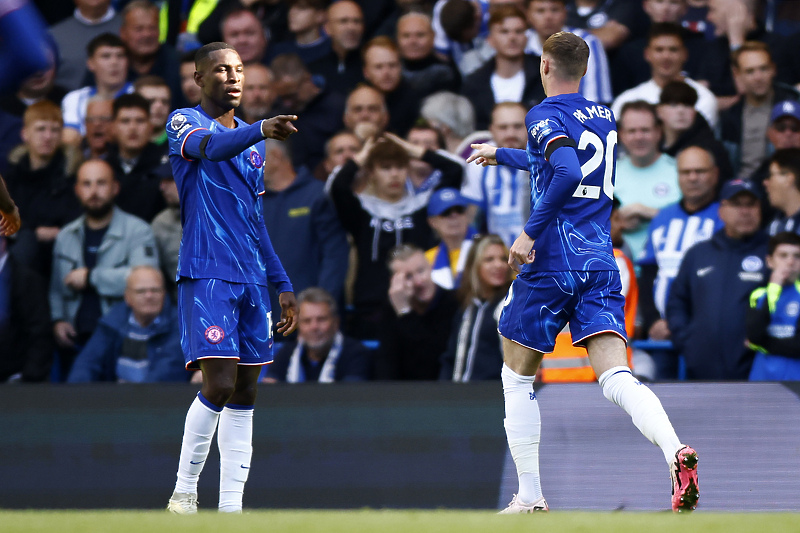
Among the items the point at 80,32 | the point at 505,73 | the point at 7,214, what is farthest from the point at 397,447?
the point at 80,32

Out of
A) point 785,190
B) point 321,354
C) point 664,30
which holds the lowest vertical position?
point 321,354

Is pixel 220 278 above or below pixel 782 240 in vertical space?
above

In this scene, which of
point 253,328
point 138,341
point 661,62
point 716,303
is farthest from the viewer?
point 661,62

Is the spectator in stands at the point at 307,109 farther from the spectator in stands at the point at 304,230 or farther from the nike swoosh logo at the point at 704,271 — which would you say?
the nike swoosh logo at the point at 704,271

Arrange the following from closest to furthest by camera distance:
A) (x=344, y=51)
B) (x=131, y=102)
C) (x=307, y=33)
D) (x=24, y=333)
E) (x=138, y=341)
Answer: (x=138, y=341), (x=24, y=333), (x=131, y=102), (x=344, y=51), (x=307, y=33)

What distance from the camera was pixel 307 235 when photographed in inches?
308

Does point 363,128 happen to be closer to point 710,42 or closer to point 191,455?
point 710,42

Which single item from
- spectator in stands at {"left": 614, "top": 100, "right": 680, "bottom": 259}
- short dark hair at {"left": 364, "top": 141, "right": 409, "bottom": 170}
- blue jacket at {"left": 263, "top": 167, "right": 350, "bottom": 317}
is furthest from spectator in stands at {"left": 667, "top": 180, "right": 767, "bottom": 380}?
blue jacket at {"left": 263, "top": 167, "right": 350, "bottom": 317}

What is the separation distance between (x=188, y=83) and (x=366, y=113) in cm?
159

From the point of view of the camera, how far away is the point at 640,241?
7.74m

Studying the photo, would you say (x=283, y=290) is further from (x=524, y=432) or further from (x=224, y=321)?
(x=524, y=432)

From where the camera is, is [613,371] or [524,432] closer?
[613,371]

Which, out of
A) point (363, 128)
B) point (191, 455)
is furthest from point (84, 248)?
point (191, 455)

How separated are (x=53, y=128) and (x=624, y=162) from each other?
174 inches
